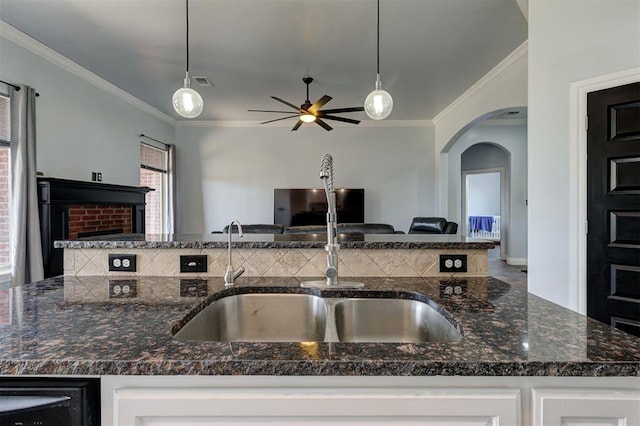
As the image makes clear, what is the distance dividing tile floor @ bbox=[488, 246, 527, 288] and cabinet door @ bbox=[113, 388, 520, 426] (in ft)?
14.4

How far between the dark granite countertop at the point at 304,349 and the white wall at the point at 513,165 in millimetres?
5538

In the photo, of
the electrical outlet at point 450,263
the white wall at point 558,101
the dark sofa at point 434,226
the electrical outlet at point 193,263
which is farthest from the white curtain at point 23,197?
the dark sofa at point 434,226

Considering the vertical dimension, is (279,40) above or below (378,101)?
above

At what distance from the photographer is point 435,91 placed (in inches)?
174

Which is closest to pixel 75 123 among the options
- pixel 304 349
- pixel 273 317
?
pixel 273 317

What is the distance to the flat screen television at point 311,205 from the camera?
580 centimetres

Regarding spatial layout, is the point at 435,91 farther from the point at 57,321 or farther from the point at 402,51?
the point at 57,321

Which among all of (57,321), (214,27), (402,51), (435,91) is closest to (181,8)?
(214,27)

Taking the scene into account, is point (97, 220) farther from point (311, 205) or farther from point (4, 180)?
point (311, 205)

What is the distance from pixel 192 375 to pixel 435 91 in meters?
4.70

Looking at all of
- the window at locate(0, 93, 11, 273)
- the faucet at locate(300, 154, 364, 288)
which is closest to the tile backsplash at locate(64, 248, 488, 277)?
the faucet at locate(300, 154, 364, 288)

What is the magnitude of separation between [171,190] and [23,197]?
286 cm

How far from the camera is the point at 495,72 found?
370 centimetres

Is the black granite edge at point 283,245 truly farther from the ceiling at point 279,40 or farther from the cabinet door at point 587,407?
the ceiling at point 279,40
